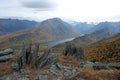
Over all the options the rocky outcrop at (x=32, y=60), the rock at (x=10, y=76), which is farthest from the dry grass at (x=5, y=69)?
the rocky outcrop at (x=32, y=60)

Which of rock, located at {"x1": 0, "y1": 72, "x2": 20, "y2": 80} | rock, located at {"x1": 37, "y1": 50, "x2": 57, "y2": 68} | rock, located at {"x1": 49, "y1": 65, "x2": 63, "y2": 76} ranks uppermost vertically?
rock, located at {"x1": 37, "y1": 50, "x2": 57, "y2": 68}

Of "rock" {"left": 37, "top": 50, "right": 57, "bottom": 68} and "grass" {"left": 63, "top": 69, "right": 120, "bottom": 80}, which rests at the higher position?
"rock" {"left": 37, "top": 50, "right": 57, "bottom": 68}

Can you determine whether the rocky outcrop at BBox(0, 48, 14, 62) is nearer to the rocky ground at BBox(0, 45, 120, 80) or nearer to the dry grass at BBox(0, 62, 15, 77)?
the rocky ground at BBox(0, 45, 120, 80)

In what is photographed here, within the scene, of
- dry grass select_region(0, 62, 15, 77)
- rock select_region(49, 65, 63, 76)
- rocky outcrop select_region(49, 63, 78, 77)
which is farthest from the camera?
dry grass select_region(0, 62, 15, 77)

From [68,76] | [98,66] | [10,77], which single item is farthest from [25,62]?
[98,66]

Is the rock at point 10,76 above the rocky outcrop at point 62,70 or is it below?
below

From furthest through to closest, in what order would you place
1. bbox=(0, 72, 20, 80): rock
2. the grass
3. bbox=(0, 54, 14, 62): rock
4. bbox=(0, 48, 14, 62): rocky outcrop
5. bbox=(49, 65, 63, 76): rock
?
bbox=(0, 48, 14, 62): rocky outcrop
bbox=(0, 54, 14, 62): rock
bbox=(0, 72, 20, 80): rock
bbox=(49, 65, 63, 76): rock
the grass

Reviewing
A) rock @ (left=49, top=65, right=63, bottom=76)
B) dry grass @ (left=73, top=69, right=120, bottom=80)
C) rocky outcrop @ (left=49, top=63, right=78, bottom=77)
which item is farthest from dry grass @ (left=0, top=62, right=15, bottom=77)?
dry grass @ (left=73, top=69, right=120, bottom=80)

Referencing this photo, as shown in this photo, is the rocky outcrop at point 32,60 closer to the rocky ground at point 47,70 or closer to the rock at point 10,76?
the rocky ground at point 47,70

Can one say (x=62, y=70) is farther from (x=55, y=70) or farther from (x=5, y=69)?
(x=5, y=69)

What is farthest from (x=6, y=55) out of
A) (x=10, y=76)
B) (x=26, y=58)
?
(x=10, y=76)

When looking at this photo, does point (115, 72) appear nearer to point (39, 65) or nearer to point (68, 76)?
point (68, 76)
